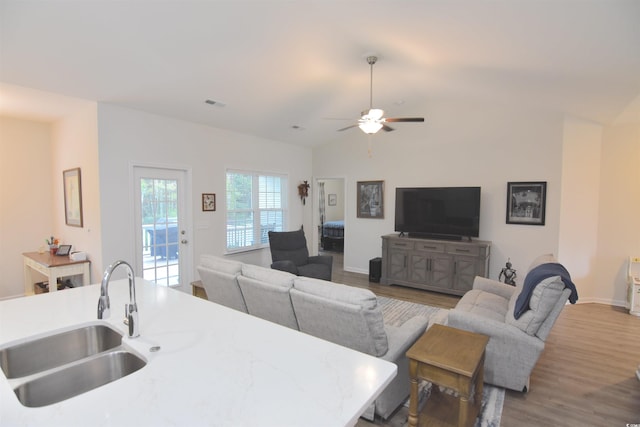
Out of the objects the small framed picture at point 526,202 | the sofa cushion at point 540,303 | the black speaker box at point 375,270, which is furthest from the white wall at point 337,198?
the sofa cushion at point 540,303

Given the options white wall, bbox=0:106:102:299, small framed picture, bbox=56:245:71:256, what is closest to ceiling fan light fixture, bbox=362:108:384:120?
white wall, bbox=0:106:102:299

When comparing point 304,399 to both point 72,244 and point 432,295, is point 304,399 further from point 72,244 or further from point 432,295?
point 72,244

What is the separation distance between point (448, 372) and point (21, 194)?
6118mm

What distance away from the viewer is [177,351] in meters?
1.38

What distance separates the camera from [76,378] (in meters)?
1.39

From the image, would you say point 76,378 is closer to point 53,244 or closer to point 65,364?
point 65,364

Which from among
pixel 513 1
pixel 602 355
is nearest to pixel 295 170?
pixel 513 1

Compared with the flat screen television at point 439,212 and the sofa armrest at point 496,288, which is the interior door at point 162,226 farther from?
the sofa armrest at point 496,288

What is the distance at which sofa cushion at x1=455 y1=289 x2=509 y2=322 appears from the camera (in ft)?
9.83

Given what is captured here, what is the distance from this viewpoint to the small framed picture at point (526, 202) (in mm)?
4727

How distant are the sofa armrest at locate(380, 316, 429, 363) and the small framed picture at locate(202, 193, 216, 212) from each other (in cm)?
366

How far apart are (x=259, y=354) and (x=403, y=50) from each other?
3.38 metres

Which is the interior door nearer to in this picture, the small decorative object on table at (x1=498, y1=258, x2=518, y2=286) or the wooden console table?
the wooden console table

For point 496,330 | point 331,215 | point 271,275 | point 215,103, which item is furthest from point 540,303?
point 331,215
